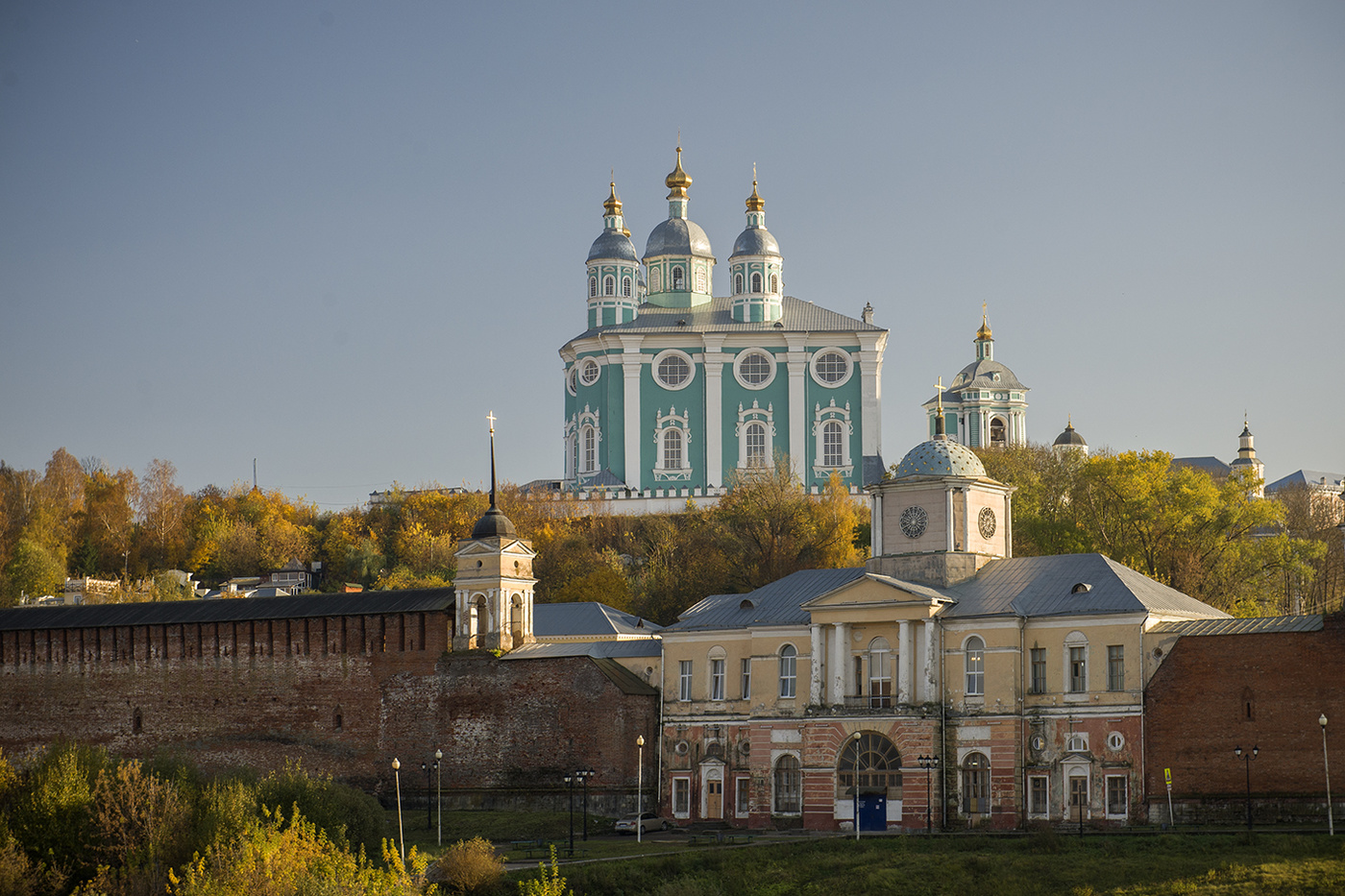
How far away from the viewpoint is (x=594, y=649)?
57.2m

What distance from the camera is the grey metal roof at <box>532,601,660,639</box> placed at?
60469mm

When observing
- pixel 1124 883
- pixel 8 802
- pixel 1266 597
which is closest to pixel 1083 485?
pixel 1266 597

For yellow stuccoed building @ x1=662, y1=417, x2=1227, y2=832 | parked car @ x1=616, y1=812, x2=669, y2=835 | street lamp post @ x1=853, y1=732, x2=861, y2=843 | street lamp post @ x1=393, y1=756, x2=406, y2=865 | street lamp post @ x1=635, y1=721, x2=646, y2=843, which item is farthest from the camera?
parked car @ x1=616, y1=812, x2=669, y2=835

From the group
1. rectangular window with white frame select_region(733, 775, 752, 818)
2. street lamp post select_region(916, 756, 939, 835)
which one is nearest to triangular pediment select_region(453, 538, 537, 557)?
rectangular window with white frame select_region(733, 775, 752, 818)

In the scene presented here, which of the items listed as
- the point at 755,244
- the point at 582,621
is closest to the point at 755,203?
the point at 755,244

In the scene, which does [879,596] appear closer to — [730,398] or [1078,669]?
[1078,669]

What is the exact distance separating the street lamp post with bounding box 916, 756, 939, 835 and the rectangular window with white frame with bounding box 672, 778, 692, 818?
23.0 feet

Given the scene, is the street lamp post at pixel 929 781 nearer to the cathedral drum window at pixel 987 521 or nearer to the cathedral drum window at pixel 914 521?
the cathedral drum window at pixel 914 521

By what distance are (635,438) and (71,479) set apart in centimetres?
2863

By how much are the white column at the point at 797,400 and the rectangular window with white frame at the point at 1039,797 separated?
41980 millimetres

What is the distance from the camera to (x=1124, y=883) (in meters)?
39.4

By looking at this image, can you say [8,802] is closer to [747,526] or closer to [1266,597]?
[747,526]

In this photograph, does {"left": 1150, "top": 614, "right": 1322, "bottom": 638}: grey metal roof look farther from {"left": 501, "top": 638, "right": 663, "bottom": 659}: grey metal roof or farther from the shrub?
the shrub

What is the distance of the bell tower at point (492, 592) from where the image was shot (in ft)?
190
